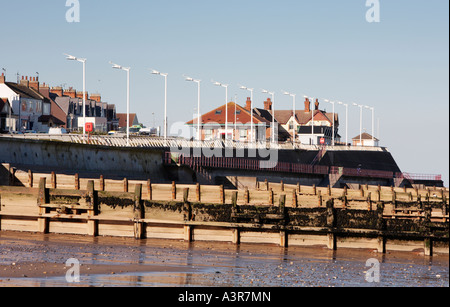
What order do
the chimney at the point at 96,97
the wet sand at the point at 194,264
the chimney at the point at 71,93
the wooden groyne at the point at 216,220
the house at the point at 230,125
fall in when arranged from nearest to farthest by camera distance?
1. the wet sand at the point at 194,264
2. the wooden groyne at the point at 216,220
3. the house at the point at 230,125
4. the chimney at the point at 71,93
5. the chimney at the point at 96,97

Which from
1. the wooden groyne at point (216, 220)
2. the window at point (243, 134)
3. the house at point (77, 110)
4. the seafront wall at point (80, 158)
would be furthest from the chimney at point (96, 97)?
the wooden groyne at point (216, 220)

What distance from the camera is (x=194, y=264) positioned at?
83.3ft

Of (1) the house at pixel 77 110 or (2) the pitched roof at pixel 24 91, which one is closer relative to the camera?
(2) the pitched roof at pixel 24 91

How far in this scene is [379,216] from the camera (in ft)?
102

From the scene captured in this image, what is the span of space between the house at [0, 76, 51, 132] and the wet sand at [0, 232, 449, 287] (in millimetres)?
100312

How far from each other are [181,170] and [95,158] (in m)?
11.4

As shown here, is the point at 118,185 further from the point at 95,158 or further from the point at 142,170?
the point at 142,170

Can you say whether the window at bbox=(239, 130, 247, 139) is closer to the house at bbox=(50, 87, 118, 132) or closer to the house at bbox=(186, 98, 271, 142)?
the house at bbox=(186, 98, 271, 142)

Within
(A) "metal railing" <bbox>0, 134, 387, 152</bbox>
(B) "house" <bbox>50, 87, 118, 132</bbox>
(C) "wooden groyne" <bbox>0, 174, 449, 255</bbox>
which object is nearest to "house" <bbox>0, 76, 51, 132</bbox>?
(B) "house" <bbox>50, 87, 118, 132</bbox>

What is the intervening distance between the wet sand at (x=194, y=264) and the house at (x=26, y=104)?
100312mm

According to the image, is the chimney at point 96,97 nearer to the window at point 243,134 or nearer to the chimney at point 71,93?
the chimney at point 71,93

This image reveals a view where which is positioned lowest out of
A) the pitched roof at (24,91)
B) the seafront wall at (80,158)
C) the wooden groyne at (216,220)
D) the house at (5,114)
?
the wooden groyne at (216,220)

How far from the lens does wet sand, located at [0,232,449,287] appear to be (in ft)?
71.9

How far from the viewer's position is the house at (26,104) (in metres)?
131
